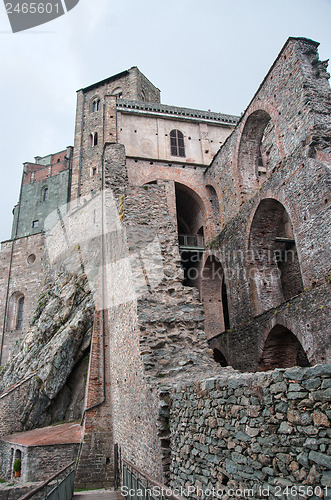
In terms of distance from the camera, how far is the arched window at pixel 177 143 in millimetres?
20197

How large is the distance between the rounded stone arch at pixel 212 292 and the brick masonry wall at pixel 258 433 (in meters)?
12.0

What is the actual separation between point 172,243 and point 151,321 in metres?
2.08

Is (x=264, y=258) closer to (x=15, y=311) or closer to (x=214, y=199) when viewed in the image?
(x=214, y=199)

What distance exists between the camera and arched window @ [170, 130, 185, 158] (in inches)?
795

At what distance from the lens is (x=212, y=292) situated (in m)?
16.5

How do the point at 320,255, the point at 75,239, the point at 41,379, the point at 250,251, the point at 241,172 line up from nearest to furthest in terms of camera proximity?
the point at 320,255 < the point at 250,251 < the point at 41,379 < the point at 241,172 < the point at 75,239

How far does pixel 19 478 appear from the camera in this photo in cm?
1102

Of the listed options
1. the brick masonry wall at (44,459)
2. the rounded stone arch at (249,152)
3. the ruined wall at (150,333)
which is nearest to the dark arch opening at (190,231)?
the rounded stone arch at (249,152)

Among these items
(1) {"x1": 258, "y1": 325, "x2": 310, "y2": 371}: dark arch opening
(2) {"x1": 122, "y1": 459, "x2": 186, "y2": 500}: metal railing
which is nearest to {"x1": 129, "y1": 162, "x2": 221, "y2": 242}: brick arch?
(1) {"x1": 258, "y1": 325, "x2": 310, "y2": 371}: dark arch opening

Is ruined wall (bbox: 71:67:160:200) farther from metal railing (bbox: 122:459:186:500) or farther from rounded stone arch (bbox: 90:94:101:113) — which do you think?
metal railing (bbox: 122:459:186:500)

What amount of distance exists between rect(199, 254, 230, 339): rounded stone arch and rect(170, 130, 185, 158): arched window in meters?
7.21

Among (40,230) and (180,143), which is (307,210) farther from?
(40,230)


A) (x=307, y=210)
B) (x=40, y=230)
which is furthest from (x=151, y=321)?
(x=40, y=230)

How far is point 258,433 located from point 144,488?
2.32 meters
